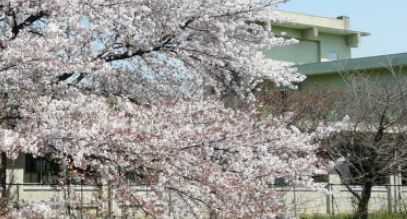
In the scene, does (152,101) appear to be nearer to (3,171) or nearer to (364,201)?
(3,171)

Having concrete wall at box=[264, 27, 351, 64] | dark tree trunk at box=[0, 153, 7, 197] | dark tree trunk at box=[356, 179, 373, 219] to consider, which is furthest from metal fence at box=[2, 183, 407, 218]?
concrete wall at box=[264, 27, 351, 64]

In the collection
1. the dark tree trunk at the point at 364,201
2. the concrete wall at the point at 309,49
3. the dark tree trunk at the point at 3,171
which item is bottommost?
the dark tree trunk at the point at 364,201

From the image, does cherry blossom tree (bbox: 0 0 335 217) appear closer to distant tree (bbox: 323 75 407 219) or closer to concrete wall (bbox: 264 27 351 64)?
distant tree (bbox: 323 75 407 219)

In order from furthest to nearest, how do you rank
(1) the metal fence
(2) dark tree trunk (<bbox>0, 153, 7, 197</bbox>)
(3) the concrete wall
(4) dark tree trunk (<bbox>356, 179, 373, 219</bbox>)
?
(3) the concrete wall < (4) dark tree trunk (<bbox>356, 179, 373, 219</bbox>) < (2) dark tree trunk (<bbox>0, 153, 7, 197</bbox>) < (1) the metal fence

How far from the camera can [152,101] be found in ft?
36.0

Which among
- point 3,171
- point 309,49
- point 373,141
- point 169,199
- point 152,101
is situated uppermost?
point 309,49

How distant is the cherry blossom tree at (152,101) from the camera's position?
24.7 ft

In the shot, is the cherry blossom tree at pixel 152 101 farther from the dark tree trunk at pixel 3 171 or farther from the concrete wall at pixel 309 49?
the concrete wall at pixel 309 49

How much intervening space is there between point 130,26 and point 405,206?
36.9 ft

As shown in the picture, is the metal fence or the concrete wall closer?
the metal fence

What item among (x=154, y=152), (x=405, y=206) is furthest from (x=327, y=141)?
(x=154, y=152)

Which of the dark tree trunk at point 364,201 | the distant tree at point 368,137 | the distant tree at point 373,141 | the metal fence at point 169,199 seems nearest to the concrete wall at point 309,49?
the metal fence at point 169,199

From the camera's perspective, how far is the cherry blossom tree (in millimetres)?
7527

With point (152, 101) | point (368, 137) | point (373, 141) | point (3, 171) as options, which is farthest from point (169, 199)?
point (368, 137)
